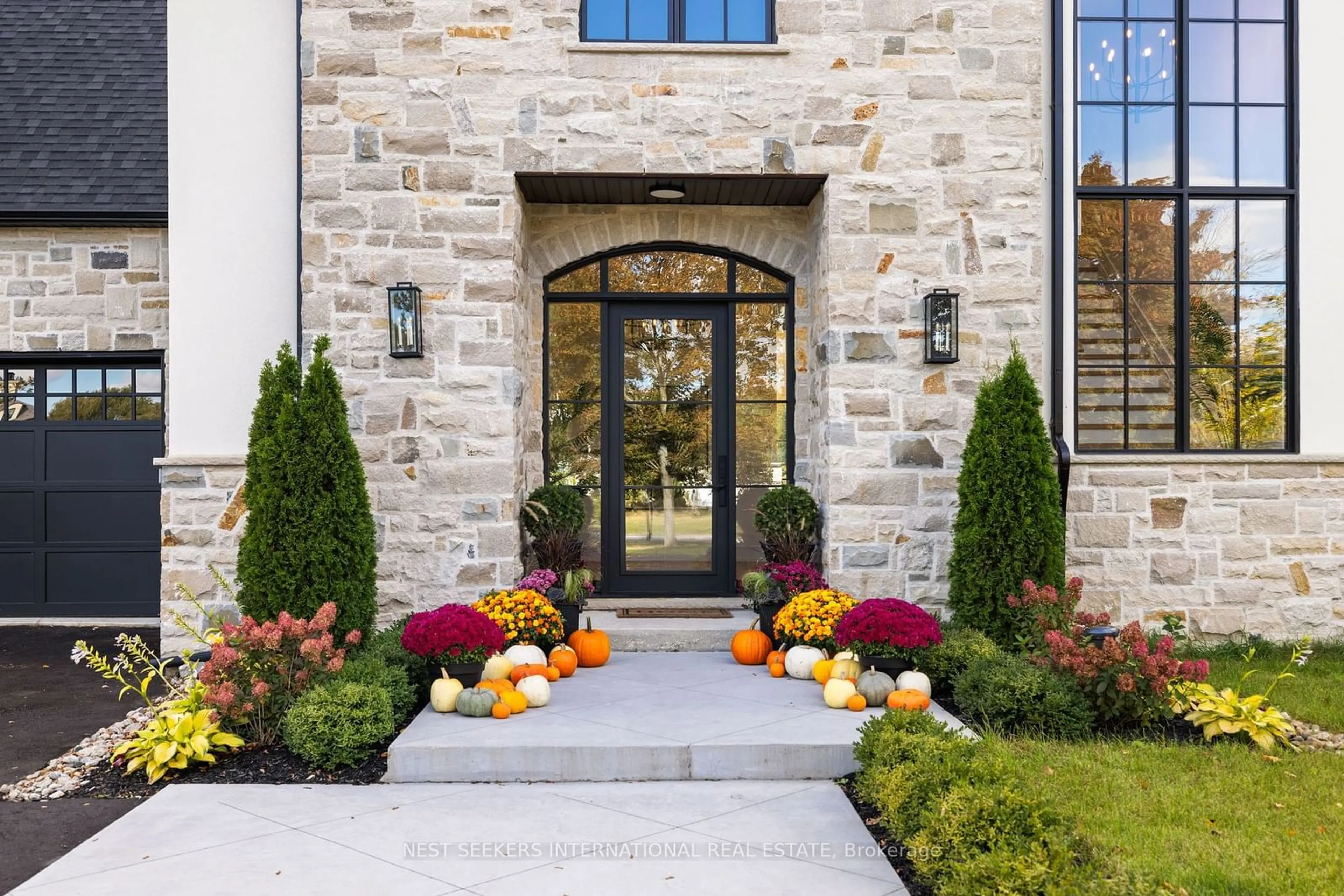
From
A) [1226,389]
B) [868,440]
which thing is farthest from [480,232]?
[1226,389]

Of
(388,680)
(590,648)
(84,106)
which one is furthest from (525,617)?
(84,106)

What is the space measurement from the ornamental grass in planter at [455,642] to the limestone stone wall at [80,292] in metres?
5.12

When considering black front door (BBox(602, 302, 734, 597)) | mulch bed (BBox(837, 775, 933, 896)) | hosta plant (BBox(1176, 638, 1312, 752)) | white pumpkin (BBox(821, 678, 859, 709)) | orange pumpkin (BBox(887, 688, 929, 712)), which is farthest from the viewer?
black front door (BBox(602, 302, 734, 597))

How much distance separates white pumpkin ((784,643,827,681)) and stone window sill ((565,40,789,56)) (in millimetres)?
3924

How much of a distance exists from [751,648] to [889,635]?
3.61ft

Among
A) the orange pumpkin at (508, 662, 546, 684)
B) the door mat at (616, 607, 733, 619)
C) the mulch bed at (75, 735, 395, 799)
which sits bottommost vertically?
the mulch bed at (75, 735, 395, 799)

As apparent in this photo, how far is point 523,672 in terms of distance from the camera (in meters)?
5.51

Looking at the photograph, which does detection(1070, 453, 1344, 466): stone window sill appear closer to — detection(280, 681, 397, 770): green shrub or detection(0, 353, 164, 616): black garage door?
detection(280, 681, 397, 770): green shrub

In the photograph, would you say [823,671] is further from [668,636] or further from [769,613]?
[668,636]

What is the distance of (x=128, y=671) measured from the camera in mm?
6984

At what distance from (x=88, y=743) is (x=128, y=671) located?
186 centimetres

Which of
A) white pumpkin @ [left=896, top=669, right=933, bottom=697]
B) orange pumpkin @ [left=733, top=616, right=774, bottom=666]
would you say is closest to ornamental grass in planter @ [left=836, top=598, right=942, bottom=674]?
white pumpkin @ [left=896, top=669, right=933, bottom=697]

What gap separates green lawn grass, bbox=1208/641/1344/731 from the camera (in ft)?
17.6

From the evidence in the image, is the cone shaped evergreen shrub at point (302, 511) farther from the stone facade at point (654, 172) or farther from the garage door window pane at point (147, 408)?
the garage door window pane at point (147, 408)
